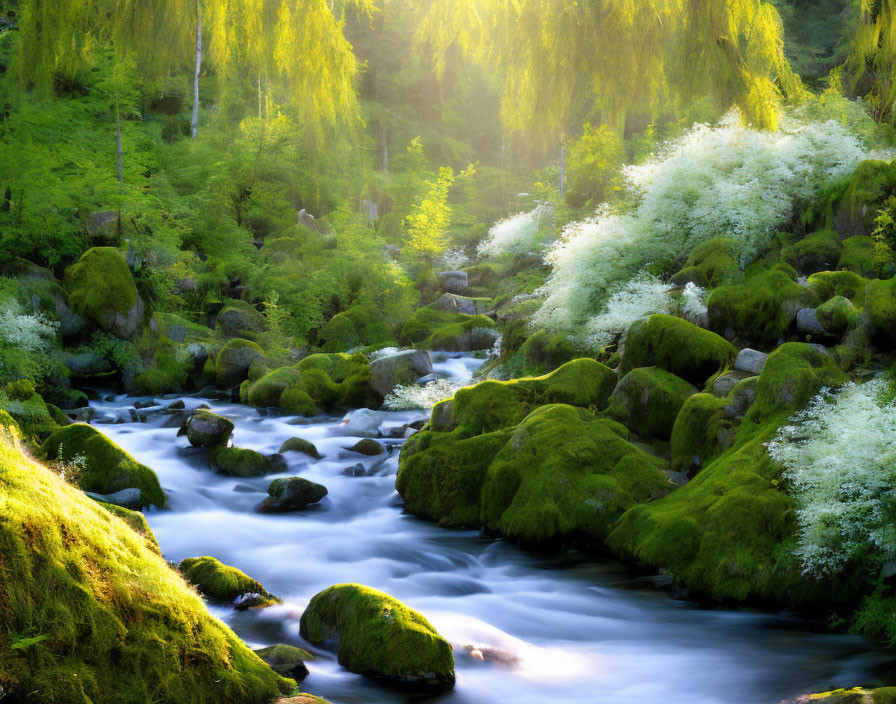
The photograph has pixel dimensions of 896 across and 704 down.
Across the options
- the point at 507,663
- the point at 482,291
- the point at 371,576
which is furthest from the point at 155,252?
the point at 507,663

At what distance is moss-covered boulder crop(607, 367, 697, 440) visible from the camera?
995 centimetres

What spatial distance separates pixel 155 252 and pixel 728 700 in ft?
66.6

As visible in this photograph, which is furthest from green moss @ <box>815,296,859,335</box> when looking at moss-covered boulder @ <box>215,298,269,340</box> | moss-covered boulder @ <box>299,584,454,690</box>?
moss-covered boulder @ <box>215,298,269,340</box>

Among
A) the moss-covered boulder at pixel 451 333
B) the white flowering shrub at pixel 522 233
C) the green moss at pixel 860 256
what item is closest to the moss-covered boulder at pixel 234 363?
the moss-covered boulder at pixel 451 333

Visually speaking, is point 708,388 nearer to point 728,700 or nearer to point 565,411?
point 565,411

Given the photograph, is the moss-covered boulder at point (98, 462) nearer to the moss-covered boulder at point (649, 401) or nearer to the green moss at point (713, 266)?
the moss-covered boulder at point (649, 401)

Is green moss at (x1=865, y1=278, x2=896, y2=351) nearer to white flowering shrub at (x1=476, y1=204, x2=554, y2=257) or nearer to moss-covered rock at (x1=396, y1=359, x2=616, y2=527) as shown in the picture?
moss-covered rock at (x1=396, y1=359, x2=616, y2=527)

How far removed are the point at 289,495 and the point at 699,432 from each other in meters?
5.56

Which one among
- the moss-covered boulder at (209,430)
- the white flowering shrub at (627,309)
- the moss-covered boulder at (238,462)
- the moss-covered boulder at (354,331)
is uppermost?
the moss-covered boulder at (354,331)

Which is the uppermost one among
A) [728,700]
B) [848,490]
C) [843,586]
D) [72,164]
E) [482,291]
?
[72,164]

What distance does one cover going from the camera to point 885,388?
743 cm

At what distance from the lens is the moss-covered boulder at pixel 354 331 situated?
2353 centimetres

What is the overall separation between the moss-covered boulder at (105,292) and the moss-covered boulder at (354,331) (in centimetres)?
612

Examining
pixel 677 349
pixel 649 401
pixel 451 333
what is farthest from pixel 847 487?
pixel 451 333
